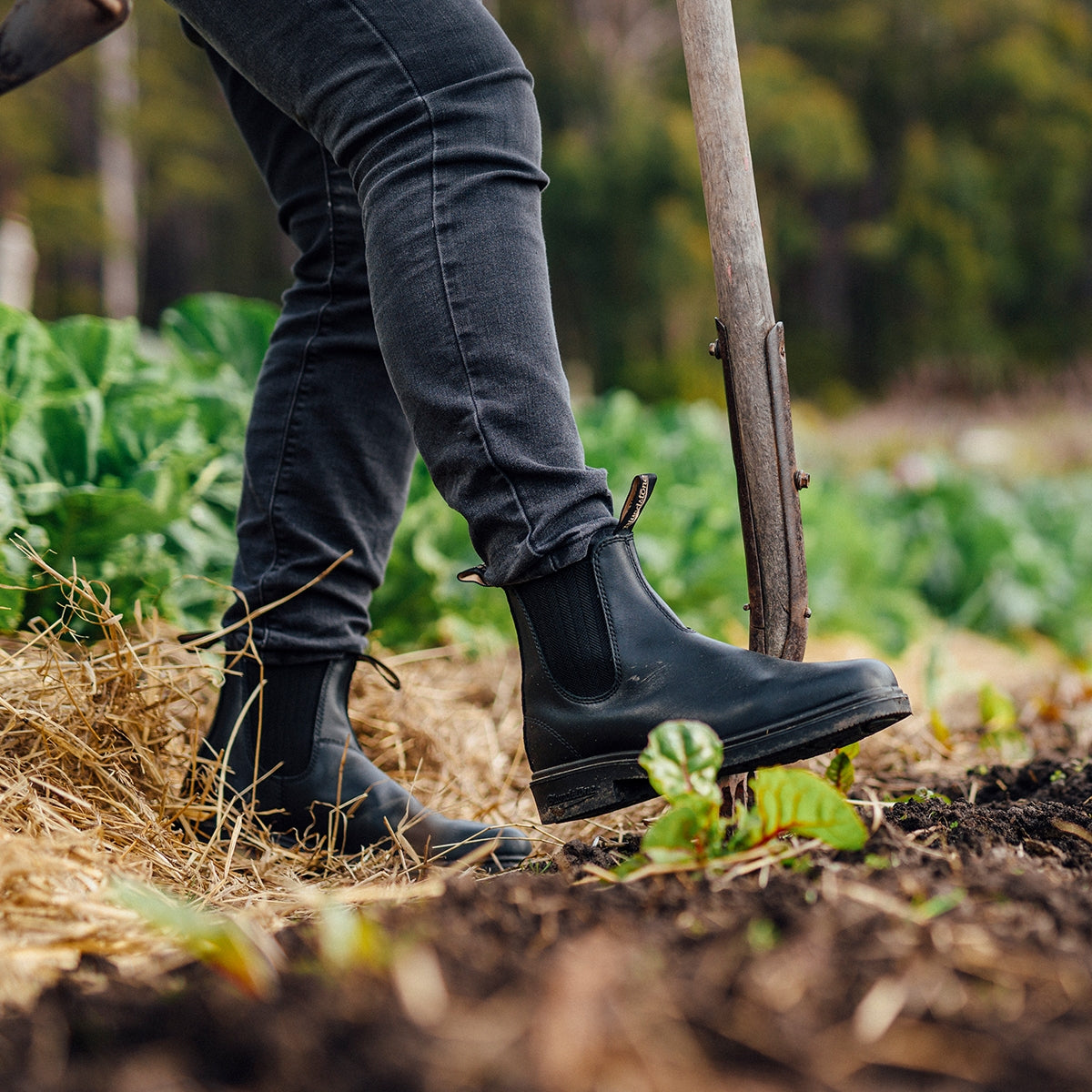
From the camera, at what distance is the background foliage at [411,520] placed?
5.21ft

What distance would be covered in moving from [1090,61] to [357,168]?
19139 millimetres

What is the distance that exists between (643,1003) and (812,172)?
16124 millimetres

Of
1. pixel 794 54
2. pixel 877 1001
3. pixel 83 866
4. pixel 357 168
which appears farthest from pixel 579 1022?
pixel 794 54

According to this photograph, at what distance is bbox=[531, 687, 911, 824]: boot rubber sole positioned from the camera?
0.92m

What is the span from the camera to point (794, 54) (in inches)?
658

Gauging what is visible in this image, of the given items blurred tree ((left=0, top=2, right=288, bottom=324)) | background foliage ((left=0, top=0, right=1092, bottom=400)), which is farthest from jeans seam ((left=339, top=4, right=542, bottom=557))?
blurred tree ((left=0, top=2, right=288, bottom=324))

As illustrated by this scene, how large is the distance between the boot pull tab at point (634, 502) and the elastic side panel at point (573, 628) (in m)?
0.06

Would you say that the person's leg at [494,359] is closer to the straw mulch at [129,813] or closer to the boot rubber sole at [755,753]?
the boot rubber sole at [755,753]

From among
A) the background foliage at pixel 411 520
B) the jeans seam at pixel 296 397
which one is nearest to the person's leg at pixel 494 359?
the jeans seam at pixel 296 397

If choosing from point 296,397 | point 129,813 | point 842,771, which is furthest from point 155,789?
point 842,771

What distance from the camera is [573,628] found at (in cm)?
101

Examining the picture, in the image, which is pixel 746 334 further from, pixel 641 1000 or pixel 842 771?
pixel 641 1000

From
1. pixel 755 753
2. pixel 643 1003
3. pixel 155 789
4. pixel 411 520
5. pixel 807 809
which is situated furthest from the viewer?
pixel 411 520

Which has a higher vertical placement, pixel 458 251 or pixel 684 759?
pixel 458 251
